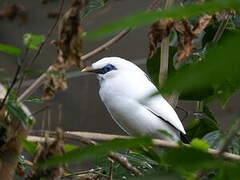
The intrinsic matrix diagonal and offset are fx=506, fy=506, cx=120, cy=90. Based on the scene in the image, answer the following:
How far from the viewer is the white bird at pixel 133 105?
4.87ft

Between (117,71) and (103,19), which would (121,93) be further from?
(103,19)

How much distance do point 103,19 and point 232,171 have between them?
261 cm

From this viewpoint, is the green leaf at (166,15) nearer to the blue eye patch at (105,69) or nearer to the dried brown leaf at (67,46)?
the dried brown leaf at (67,46)

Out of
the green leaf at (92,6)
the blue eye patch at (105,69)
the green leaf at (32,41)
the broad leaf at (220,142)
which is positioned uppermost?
the green leaf at (92,6)

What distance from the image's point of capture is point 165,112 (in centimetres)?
148

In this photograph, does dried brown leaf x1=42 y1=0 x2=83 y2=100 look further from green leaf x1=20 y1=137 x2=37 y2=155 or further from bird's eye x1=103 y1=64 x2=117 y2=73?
bird's eye x1=103 y1=64 x2=117 y2=73

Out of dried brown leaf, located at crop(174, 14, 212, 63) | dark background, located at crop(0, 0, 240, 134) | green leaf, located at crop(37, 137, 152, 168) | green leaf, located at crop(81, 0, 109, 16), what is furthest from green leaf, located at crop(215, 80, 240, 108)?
dark background, located at crop(0, 0, 240, 134)

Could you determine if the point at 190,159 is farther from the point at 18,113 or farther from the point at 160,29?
the point at 160,29

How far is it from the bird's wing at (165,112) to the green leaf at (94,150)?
3.56ft

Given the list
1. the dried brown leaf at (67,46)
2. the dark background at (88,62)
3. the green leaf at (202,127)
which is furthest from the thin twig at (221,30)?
the dark background at (88,62)

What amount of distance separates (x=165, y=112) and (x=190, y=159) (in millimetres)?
1173

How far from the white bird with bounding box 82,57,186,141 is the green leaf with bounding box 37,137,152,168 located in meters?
1.08

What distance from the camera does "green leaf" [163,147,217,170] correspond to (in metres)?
0.30

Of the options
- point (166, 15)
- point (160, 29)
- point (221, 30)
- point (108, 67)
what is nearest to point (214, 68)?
point (166, 15)
